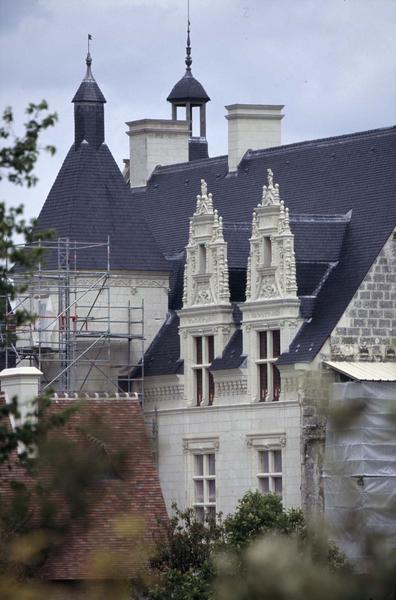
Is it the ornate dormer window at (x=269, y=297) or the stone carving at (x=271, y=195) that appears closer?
the ornate dormer window at (x=269, y=297)

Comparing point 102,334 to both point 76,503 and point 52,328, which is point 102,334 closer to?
point 52,328

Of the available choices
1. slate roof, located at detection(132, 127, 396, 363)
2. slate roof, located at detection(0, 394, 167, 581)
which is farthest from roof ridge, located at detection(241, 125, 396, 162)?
slate roof, located at detection(0, 394, 167, 581)

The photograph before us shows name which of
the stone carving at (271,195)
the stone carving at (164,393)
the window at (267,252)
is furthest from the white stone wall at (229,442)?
the stone carving at (271,195)

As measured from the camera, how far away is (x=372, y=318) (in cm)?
5050

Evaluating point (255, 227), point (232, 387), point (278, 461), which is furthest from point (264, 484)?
point (255, 227)

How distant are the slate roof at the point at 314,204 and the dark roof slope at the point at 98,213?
145 cm

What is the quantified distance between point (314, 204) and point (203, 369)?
5.42 metres

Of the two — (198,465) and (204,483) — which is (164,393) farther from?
(204,483)

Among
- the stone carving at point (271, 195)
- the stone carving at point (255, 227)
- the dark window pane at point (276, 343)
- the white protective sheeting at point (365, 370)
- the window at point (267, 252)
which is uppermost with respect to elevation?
the stone carving at point (271, 195)

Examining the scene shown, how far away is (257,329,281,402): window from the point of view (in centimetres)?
5169

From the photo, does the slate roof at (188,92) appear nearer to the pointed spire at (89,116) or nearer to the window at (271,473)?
the pointed spire at (89,116)

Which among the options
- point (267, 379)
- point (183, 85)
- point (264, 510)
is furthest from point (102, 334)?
point (183, 85)

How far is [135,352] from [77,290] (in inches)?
90.9

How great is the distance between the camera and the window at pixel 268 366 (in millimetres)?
51688
